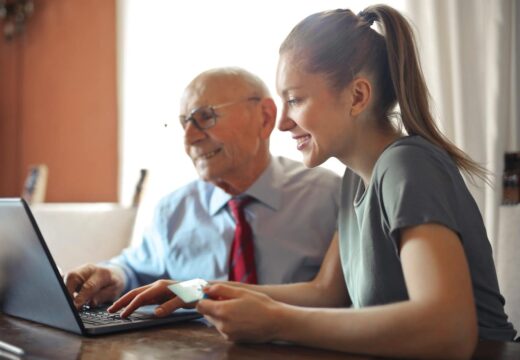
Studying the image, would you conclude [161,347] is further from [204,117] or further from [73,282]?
[204,117]

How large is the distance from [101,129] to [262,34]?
54.8 inches

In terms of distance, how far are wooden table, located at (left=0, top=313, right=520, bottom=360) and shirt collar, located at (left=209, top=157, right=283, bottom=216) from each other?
2.34ft

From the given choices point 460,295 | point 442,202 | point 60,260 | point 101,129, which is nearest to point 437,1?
point 442,202

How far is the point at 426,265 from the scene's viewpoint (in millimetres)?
840

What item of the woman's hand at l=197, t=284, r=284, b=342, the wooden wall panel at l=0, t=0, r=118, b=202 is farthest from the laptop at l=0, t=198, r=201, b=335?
the wooden wall panel at l=0, t=0, r=118, b=202

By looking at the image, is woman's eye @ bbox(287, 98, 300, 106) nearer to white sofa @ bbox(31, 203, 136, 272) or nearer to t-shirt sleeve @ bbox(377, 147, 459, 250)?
t-shirt sleeve @ bbox(377, 147, 459, 250)

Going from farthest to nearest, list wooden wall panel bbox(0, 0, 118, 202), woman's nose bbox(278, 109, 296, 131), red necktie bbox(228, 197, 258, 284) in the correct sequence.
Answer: wooden wall panel bbox(0, 0, 118, 202) → red necktie bbox(228, 197, 258, 284) → woman's nose bbox(278, 109, 296, 131)

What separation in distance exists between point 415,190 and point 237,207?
90cm

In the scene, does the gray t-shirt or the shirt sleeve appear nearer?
the gray t-shirt

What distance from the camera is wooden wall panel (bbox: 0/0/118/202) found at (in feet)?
11.3

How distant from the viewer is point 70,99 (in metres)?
3.67

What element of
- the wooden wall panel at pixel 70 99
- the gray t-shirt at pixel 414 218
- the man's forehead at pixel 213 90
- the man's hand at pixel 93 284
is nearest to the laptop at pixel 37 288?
the man's hand at pixel 93 284

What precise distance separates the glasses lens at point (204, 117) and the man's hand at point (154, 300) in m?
0.70

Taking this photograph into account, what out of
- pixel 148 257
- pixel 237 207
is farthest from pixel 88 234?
pixel 237 207
